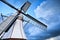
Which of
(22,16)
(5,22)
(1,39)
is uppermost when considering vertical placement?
(22,16)

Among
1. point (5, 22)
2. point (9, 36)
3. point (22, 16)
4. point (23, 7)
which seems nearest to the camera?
point (9, 36)

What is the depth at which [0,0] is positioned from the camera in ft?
83.0

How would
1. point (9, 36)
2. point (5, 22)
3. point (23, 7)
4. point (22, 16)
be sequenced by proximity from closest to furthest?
point (9, 36) → point (5, 22) → point (22, 16) → point (23, 7)

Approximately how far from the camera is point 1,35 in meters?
21.3

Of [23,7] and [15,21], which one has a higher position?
[23,7]

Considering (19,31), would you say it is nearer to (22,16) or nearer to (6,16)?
(22,16)

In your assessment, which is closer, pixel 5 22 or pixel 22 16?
pixel 5 22

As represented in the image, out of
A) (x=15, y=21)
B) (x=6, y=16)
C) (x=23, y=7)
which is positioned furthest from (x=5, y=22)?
(x=23, y=7)

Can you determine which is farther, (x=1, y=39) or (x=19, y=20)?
(x=19, y=20)

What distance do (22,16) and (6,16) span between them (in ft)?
9.92

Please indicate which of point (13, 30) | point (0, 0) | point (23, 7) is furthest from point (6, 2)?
point (13, 30)

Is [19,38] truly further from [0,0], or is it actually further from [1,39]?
→ [0,0]

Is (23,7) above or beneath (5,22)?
above

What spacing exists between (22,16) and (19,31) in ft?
11.2
